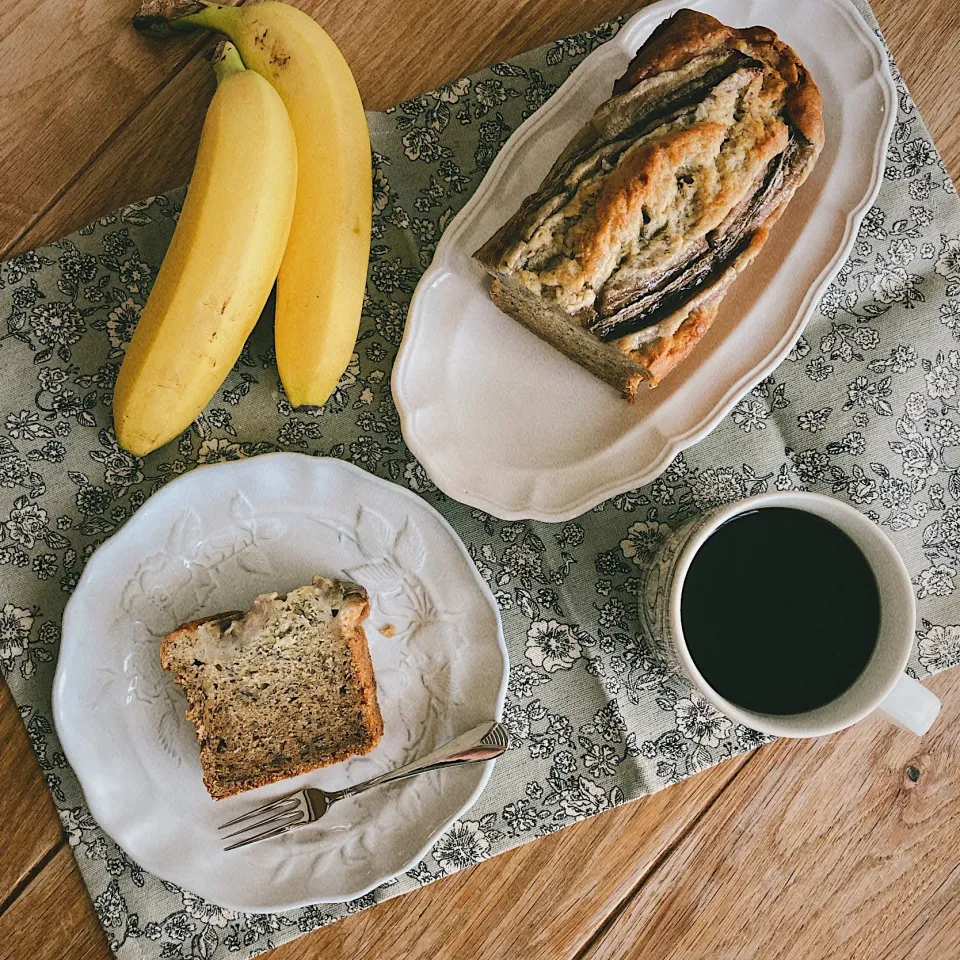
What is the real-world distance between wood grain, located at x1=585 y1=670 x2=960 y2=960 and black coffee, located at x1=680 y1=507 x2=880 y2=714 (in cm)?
26

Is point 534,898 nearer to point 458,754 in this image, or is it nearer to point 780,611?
point 458,754

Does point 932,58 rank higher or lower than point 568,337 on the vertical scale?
lower

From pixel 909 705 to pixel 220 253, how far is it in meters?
1.04

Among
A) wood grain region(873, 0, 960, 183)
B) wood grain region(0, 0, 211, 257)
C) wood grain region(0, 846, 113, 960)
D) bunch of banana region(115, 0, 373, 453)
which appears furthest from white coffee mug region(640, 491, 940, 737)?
wood grain region(0, 0, 211, 257)

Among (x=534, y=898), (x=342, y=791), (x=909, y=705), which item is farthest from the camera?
(x=534, y=898)

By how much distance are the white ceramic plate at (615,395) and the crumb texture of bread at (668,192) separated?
0.08 m

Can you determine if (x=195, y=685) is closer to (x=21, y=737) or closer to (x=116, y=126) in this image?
(x=21, y=737)

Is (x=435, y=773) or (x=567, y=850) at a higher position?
(x=435, y=773)

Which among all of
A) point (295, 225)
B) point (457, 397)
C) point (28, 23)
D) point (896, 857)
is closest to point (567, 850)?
point (896, 857)

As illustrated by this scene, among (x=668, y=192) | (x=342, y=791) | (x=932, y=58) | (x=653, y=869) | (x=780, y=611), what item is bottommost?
(x=653, y=869)

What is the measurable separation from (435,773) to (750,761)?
491mm

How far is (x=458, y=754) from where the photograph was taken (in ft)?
3.88

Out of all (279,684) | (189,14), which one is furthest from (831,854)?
(189,14)

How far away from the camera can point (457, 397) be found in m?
1.26
